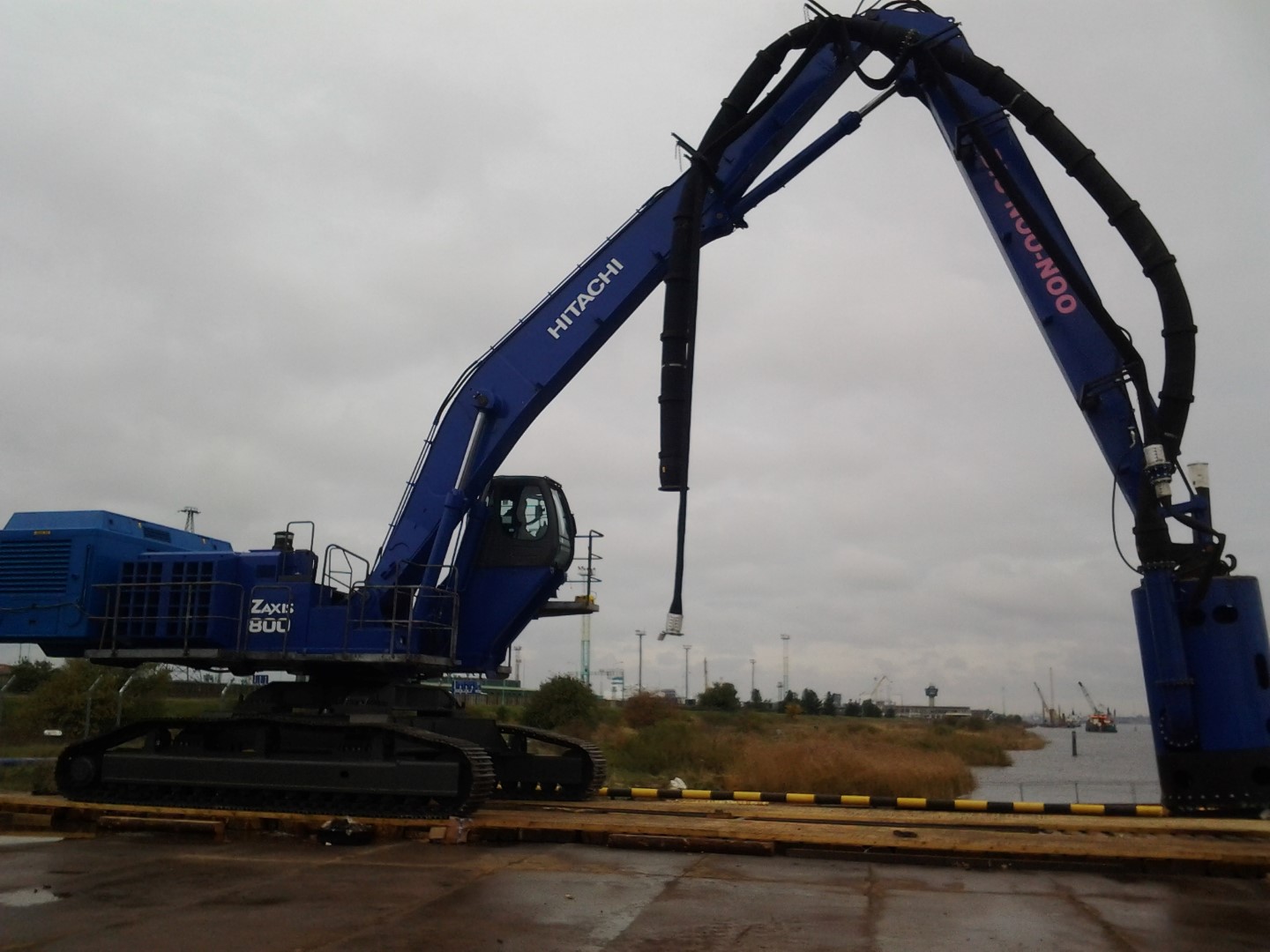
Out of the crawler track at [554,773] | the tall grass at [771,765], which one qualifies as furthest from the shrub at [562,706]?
the crawler track at [554,773]

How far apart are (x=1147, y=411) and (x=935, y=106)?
4.17 m

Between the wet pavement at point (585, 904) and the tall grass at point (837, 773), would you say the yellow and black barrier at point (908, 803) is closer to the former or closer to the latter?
the wet pavement at point (585, 904)

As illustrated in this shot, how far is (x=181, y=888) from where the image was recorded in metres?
7.50

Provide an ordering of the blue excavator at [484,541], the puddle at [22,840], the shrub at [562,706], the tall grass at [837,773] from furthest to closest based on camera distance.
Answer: the shrub at [562,706] → the tall grass at [837,773] → the blue excavator at [484,541] → the puddle at [22,840]

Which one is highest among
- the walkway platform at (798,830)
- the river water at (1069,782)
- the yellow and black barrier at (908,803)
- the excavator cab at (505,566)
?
the excavator cab at (505,566)

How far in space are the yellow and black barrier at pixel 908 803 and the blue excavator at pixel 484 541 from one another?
3.30 ft

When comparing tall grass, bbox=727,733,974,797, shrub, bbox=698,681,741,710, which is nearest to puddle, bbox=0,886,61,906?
tall grass, bbox=727,733,974,797

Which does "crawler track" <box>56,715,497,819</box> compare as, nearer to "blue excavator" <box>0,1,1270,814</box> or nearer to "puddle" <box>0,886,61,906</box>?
"blue excavator" <box>0,1,1270,814</box>

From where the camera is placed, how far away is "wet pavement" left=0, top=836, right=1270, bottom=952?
5.90 meters

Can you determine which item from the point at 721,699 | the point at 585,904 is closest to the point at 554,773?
the point at 585,904

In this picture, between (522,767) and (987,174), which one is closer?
(987,174)

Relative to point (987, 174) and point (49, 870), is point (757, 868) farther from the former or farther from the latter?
point (987, 174)

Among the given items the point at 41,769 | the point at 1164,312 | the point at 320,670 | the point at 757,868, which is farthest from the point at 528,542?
the point at 41,769

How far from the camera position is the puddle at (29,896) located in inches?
275
